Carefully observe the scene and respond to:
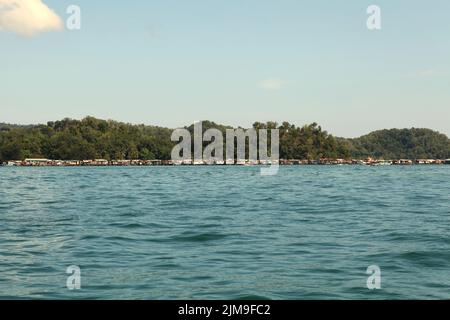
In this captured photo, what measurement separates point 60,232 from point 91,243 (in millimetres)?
4239

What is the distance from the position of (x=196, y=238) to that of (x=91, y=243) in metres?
4.31

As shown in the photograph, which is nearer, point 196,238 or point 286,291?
point 286,291

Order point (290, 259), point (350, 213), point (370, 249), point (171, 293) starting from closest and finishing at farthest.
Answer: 1. point (171, 293)
2. point (290, 259)
3. point (370, 249)
4. point (350, 213)

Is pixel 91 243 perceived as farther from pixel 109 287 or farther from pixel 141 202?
pixel 141 202

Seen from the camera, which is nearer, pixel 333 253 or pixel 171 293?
pixel 171 293

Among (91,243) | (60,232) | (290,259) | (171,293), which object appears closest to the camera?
(171,293)

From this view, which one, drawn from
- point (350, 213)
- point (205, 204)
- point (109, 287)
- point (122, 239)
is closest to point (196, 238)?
point (122, 239)

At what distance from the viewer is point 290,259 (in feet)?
63.6
